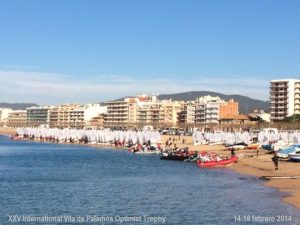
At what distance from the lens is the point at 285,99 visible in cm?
18650

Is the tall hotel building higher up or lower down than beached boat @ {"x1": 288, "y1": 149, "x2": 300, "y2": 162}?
higher up

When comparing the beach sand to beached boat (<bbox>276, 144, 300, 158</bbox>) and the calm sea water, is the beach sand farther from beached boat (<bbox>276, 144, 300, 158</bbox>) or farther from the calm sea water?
beached boat (<bbox>276, 144, 300, 158</bbox>)

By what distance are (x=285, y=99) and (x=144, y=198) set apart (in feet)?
501

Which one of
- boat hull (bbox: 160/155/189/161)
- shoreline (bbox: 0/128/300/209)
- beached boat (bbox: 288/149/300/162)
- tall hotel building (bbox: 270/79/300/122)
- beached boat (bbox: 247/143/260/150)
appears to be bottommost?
shoreline (bbox: 0/128/300/209)

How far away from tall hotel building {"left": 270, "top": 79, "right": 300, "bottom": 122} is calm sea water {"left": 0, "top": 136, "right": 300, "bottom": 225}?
130m

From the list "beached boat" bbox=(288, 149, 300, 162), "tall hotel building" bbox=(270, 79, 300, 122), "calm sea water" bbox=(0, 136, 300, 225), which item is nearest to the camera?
"calm sea water" bbox=(0, 136, 300, 225)

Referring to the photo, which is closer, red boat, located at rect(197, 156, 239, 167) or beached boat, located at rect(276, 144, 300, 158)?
red boat, located at rect(197, 156, 239, 167)

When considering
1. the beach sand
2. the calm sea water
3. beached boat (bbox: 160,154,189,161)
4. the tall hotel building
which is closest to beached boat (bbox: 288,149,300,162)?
the beach sand

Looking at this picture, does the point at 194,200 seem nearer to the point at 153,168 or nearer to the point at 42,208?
the point at 42,208

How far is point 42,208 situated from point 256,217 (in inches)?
479

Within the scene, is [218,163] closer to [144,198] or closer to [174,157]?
[174,157]

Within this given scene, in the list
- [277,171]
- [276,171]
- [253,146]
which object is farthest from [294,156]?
[253,146]

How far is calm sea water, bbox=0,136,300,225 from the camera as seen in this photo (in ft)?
107

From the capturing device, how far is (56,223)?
1213 inches
